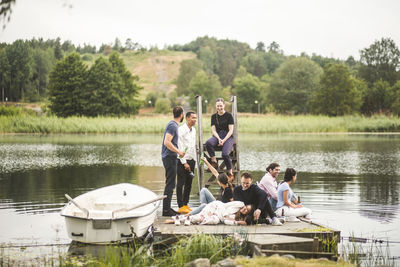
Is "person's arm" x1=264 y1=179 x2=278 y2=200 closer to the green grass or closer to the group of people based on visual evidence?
the group of people

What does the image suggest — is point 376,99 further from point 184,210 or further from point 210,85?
point 184,210

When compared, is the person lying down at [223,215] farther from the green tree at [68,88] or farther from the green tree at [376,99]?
the green tree at [376,99]

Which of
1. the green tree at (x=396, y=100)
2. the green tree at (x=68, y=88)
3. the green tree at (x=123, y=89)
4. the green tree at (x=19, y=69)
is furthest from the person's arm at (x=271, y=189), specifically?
the green tree at (x=19, y=69)

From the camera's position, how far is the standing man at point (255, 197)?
28.5ft

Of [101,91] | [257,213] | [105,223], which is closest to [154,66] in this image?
[101,91]

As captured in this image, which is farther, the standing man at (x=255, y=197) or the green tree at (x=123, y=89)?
the green tree at (x=123, y=89)

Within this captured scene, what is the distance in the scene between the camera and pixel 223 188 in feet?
32.3

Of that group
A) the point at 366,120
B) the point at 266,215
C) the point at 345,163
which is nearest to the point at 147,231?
the point at 266,215

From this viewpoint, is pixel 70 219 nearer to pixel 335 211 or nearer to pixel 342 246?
pixel 342 246

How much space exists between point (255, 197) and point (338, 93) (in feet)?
211

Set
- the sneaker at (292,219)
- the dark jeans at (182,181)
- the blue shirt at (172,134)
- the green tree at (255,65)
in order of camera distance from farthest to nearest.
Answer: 1. the green tree at (255,65)
2. the dark jeans at (182,181)
3. the blue shirt at (172,134)
4. the sneaker at (292,219)

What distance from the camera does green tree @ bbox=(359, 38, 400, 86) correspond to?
279 ft

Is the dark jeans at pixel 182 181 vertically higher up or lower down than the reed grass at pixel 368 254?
higher up

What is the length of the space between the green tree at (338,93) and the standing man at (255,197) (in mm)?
62831
